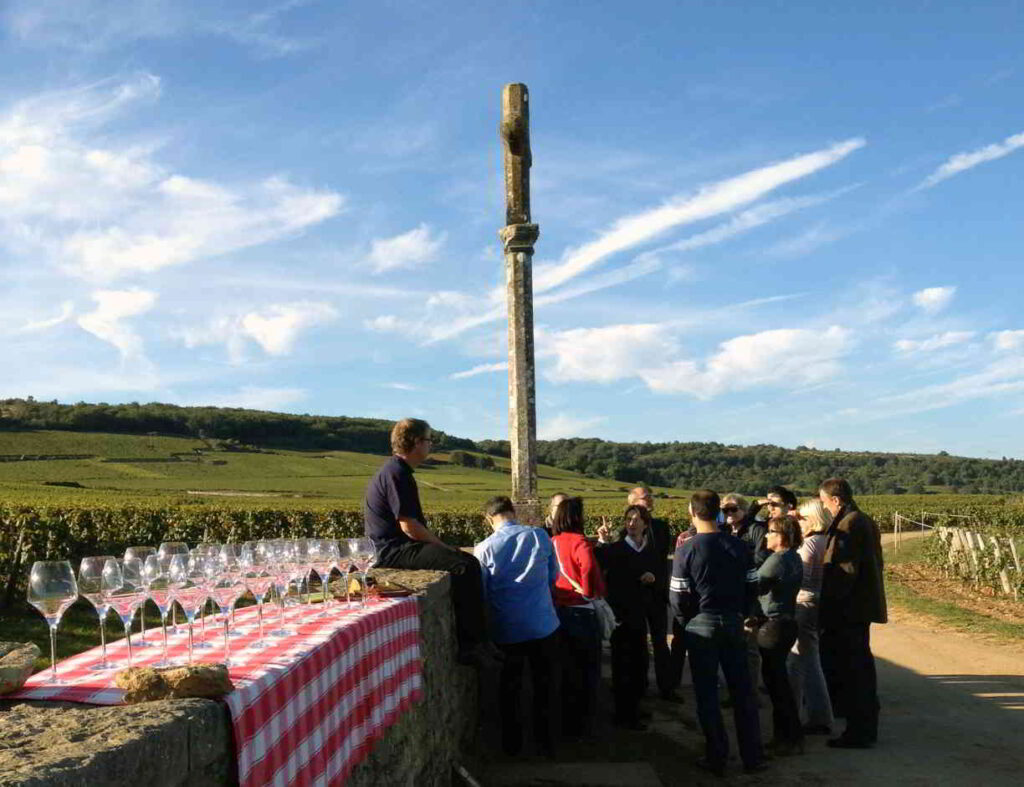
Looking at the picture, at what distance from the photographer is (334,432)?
259ft

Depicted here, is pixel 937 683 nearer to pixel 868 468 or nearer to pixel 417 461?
pixel 417 461

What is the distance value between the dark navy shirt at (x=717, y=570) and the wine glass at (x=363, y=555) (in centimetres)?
247

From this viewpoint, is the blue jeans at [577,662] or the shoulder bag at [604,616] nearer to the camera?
the blue jeans at [577,662]

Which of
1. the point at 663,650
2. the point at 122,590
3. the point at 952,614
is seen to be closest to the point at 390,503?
the point at 122,590

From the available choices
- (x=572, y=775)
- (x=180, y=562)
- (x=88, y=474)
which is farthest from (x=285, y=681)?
(x=88, y=474)

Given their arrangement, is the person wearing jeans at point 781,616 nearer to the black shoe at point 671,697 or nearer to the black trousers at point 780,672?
the black trousers at point 780,672

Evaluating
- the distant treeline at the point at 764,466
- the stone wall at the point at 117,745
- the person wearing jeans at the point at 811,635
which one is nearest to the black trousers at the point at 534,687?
the person wearing jeans at the point at 811,635

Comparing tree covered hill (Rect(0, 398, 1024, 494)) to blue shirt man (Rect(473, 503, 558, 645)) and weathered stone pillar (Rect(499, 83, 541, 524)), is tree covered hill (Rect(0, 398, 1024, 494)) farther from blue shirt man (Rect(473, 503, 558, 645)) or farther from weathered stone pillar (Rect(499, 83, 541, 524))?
blue shirt man (Rect(473, 503, 558, 645))

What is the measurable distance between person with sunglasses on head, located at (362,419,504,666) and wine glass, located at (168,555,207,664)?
2089 millimetres

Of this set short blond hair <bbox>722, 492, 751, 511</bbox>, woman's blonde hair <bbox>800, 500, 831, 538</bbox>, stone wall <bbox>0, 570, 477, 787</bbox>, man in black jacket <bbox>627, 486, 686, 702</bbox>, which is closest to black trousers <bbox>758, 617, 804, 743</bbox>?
woman's blonde hair <bbox>800, 500, 831, 538</bbox>

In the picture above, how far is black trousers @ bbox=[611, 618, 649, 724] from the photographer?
7520 mm

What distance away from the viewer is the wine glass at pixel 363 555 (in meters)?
4.60

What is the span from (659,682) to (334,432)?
237 feet

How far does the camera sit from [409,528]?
5.62 m
